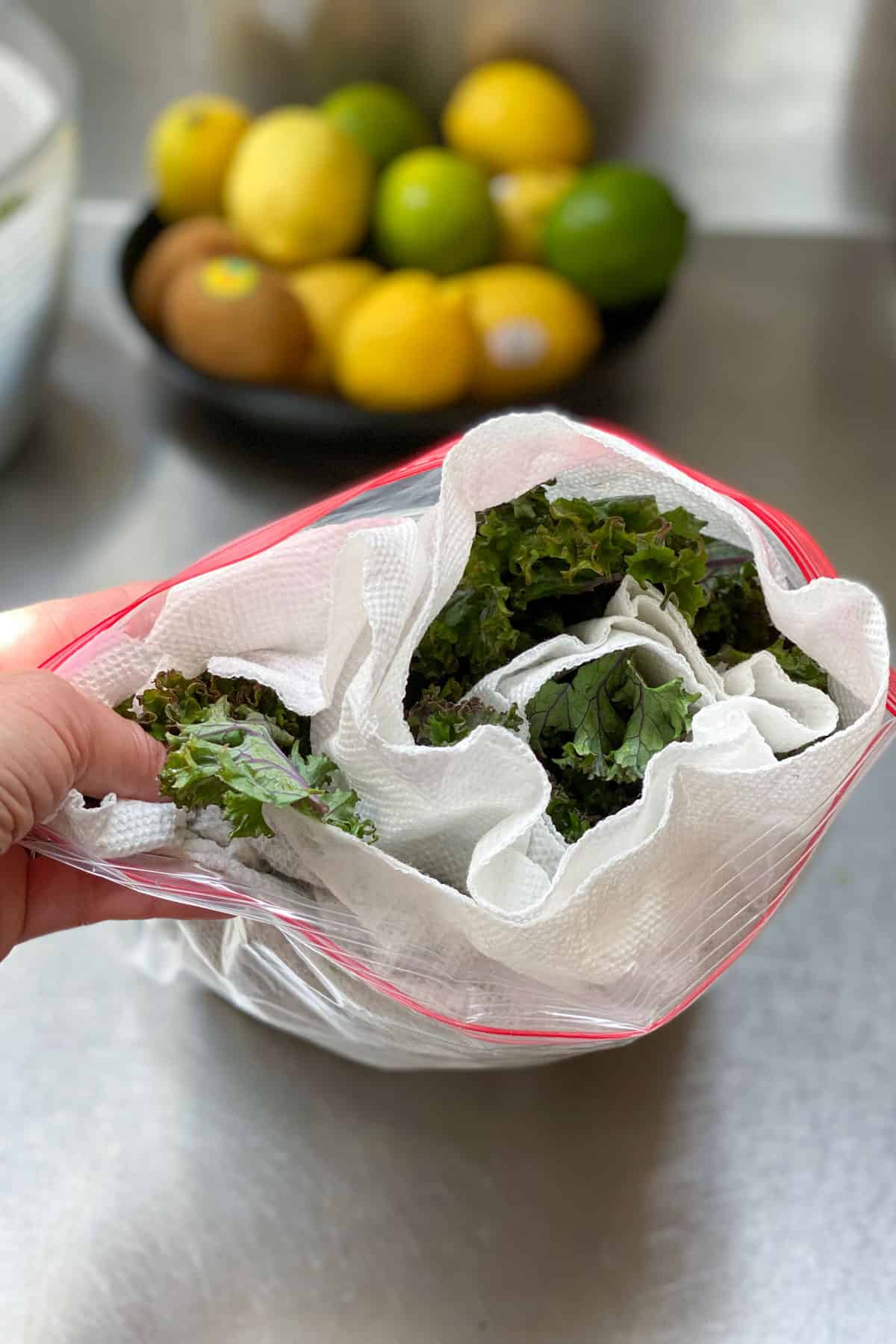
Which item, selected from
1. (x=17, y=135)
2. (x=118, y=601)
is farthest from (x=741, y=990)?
(x=17, y=135)

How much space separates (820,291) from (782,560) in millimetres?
657

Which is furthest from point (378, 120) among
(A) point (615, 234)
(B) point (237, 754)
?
(B) point (237, 754)

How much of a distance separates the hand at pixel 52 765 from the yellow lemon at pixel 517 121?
529 millimetres

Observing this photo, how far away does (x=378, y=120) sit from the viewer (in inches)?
33.7

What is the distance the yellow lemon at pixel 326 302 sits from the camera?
78 centimetres

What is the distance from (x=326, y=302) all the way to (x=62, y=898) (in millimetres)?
458

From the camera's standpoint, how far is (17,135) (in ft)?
2.69

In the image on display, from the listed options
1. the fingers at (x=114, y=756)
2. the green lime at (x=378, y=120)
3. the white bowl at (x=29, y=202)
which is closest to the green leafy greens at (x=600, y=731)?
the fingers at (x=114, y=756)

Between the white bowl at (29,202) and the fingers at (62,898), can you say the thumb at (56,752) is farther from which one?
the white bowl at (29,202)

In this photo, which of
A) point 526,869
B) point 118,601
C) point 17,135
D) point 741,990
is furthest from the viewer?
point 17,135

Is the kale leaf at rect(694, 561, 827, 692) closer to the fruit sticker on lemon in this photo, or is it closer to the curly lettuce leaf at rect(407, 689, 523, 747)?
the curly lettuce leaf at rect(407, 689, 523, 747)

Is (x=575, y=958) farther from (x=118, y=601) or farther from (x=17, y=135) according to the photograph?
(x=17, y=135)

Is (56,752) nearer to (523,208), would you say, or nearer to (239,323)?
(239,323)

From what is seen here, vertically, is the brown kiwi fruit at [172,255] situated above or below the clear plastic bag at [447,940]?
above
